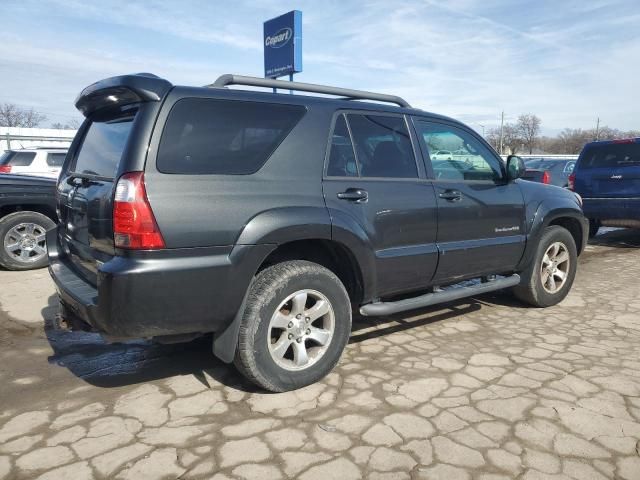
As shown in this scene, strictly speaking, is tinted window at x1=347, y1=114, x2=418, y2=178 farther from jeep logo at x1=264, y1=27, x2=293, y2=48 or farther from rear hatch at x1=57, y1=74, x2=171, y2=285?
jeep logo at x1=264, y1=27, x2=293, y2=48

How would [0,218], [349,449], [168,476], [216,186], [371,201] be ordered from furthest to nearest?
[0,218] < [371,201] < [216,186] < [349,449] < [168,476]

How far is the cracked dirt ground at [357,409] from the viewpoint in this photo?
2537mm

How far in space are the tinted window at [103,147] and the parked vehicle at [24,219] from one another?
3.48m

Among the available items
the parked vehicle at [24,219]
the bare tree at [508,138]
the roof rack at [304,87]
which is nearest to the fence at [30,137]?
the parked vehicle at [24,219]

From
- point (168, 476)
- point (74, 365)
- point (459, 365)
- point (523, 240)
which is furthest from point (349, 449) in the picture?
point (523, 240)

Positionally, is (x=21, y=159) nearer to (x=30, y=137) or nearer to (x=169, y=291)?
(x=30, y=137)

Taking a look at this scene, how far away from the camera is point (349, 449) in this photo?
2.66 metres

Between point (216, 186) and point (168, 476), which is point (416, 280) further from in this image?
point (168, 476)

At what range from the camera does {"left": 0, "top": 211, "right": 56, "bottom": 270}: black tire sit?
660cm

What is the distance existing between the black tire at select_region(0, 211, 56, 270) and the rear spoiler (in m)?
4.01

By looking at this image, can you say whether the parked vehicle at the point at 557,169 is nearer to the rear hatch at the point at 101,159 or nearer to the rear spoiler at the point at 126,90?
the rear hatch at the point at 101,159

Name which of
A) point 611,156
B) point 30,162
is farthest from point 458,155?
point 30,162

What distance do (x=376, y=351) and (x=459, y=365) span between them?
62 centimetres

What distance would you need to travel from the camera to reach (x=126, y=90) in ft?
9.82
